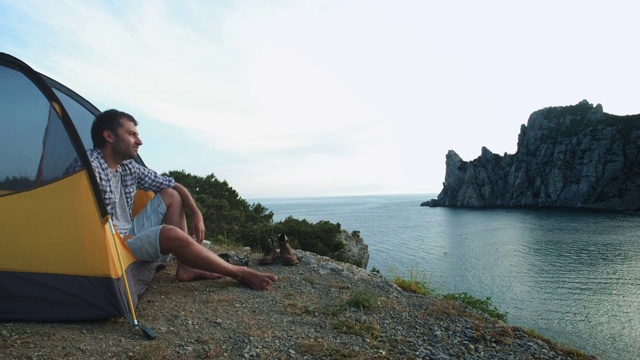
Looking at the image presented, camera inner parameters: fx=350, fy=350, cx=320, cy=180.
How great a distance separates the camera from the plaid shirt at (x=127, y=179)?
4.13 m

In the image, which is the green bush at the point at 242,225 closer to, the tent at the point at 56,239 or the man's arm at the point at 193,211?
the man's arm at the point at 193,211

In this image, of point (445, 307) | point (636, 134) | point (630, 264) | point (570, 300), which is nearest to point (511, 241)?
point (630, 264)

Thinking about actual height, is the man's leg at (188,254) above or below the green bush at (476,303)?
above

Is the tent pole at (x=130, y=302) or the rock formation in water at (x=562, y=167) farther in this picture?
the rock formation in water at (x=562, y=167)

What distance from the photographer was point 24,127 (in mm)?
→ 3939

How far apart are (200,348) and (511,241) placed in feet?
162

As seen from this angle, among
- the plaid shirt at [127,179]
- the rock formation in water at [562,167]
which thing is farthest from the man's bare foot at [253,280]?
the rock formation in water at [562,167]

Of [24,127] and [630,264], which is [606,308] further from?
[24,127]

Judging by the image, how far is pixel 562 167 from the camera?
89250 millimetres

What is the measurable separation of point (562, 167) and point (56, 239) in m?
107

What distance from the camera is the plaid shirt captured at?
4133 mm

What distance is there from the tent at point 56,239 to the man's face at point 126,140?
500mm

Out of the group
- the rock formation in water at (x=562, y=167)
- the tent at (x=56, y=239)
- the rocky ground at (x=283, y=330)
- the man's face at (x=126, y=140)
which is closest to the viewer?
the rocky ground at (x=283, y=330)

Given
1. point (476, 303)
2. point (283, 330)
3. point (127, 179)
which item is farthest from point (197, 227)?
point (476, 303)
